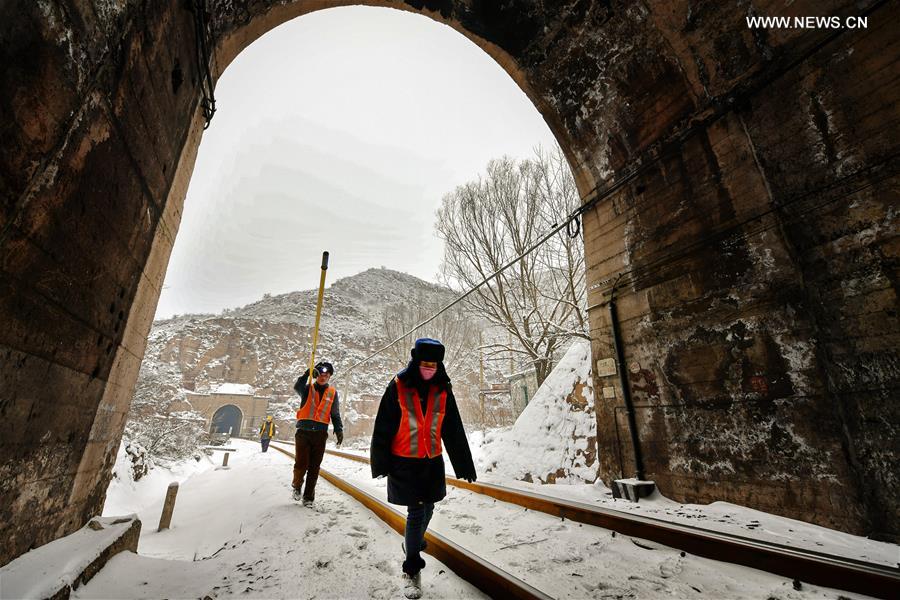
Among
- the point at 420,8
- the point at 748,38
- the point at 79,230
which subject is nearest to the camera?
the point at 79,230

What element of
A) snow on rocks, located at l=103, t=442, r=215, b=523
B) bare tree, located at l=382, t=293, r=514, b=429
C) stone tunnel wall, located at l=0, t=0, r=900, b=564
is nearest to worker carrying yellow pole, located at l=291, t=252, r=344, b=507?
stone tunnel wall, located at l=0, t=0, r=900, b=564

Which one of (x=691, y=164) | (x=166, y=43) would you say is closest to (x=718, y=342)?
(x=691, y=164)

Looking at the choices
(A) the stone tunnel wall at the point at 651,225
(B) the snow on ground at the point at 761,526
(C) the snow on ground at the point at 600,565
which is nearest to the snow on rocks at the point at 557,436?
(A) the stone tunnel wall at the point at 651,225

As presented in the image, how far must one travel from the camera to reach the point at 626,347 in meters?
5.71

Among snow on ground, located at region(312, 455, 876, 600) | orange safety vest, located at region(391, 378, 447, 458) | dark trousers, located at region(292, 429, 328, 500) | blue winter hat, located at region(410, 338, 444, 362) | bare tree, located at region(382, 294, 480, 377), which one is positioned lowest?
snow on ground, located at region(312, 455, 876, 600)

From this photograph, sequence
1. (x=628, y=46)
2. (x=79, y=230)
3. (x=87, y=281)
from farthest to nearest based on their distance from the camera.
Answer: (x=628, y=46), (x=87, y=281), (x=79, y=230)

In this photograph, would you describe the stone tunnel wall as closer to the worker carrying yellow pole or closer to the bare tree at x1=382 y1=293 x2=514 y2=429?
the worker carrying yellow pole

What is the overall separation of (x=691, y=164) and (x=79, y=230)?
6615 millimetres

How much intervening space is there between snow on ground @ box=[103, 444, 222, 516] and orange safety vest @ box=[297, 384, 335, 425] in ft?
13.0

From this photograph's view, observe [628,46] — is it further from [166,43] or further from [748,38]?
[166,43]

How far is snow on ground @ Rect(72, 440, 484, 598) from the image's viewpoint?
2455 mm

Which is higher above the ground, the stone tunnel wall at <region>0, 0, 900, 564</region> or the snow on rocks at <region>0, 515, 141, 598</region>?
the stone tunnel wall at <region>0, 0, 900, 564</region>

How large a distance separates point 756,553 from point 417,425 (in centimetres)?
256
